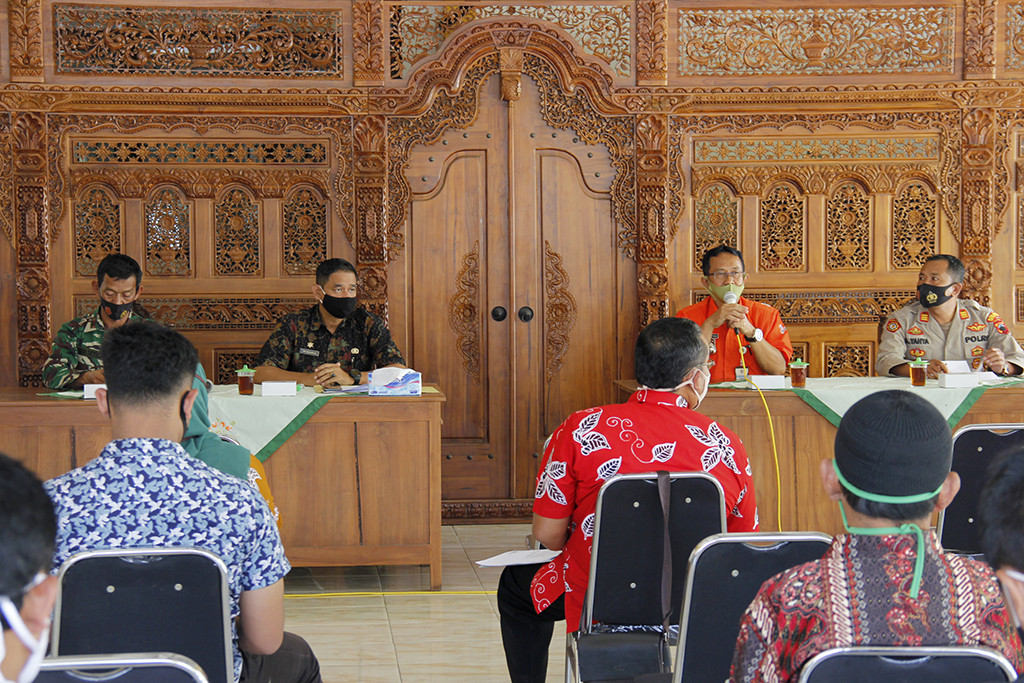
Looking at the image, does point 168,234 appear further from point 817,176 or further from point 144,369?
point 144,369

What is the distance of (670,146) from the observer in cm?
576

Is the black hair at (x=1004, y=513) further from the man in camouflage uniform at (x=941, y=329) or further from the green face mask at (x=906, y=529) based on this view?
the man in camouflage uniform at (x=941, y=329)

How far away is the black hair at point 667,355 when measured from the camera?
8.64 feet

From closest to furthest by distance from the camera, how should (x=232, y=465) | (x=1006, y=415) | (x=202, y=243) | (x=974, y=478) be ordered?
(x=232, y=465)
(x=974, y=478)
(x=1006, y=415)
(x=202, y=243)

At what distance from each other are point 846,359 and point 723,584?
4.26 metres

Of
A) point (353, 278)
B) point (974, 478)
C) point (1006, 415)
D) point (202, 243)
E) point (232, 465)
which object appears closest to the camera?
point (232, 465)

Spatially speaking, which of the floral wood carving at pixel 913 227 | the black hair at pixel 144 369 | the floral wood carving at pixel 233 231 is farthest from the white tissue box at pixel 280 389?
the floral wood carving at pixel 913 227

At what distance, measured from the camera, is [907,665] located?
1.36 metres

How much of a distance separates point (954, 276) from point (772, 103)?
1.47 metres

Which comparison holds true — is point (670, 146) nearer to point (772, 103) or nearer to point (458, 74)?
point (772, 103)

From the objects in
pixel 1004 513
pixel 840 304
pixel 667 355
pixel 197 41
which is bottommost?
pixel 1004 513

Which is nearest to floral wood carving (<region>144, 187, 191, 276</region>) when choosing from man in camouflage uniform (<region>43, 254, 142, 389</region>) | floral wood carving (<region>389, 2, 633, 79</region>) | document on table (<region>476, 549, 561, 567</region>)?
man in camouflage uniform (<region>43, 254, 142, 389</region>)

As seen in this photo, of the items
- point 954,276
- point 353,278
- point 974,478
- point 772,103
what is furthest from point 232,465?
point 772,103

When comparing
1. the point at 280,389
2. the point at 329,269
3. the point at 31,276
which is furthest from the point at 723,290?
the point at 31,276
